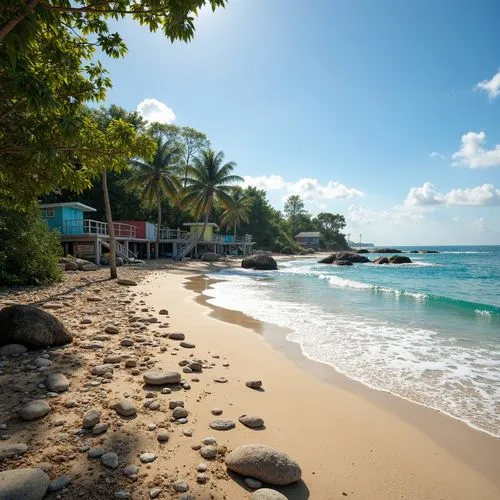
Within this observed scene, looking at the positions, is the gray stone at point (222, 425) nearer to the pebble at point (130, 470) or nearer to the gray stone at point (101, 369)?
the pebble at point (130, 470)

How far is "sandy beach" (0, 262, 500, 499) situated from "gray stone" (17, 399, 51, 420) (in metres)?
0.08

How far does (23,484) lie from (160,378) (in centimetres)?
228

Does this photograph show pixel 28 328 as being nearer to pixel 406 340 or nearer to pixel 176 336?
pixel 176 336

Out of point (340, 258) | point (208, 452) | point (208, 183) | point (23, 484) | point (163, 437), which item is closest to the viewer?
point (23, 484)

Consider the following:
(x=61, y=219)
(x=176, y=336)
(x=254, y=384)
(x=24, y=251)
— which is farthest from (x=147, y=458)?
(x=61, y=219)

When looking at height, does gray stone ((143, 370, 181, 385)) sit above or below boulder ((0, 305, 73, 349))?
below

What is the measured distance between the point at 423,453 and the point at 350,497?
4.54 ft

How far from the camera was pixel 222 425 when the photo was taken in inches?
149

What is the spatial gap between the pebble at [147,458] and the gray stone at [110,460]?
22 cm

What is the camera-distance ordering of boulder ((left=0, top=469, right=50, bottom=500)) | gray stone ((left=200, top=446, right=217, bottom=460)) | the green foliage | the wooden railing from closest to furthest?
boulder ((left=0, top=469, right=50, bottom=500)) < gray stone ((left=200, top=446, right=217, bottom=460)) < the green foliage < the wooden railing

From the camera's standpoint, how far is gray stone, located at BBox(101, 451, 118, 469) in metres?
2.86

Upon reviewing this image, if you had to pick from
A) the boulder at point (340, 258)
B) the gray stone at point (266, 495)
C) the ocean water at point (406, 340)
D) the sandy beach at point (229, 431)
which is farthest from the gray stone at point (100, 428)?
the boulder at point (340, 258)

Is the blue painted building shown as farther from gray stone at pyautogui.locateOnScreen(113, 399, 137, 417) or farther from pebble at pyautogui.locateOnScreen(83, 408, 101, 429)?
pebble at pyautogui.locateOnScreen(83, 408, 101, 429)

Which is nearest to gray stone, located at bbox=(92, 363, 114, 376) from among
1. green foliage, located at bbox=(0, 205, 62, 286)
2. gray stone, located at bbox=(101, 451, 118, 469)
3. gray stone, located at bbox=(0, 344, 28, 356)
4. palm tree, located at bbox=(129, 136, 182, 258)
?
gray stone, located at bbox=(0, 344, 28, 356)
